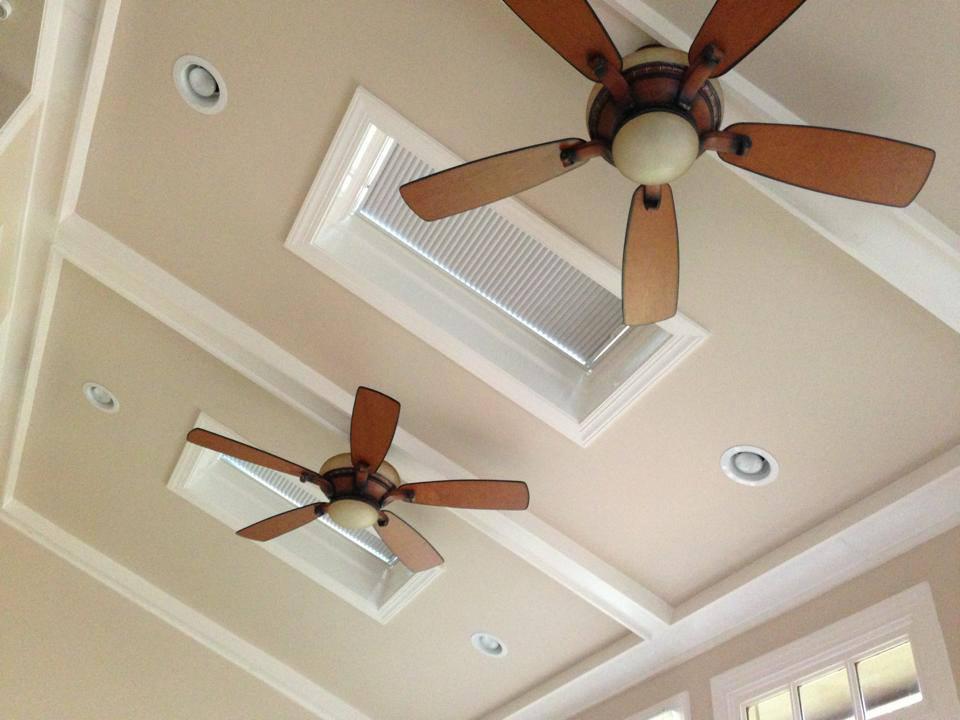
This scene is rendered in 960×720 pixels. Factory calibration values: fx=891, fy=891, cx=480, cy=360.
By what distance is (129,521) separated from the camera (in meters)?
4.90

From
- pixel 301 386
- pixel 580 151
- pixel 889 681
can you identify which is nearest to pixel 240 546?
pixel 301 386

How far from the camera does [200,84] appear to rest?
286 centimetres

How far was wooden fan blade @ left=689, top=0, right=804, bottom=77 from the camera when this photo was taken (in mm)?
1618

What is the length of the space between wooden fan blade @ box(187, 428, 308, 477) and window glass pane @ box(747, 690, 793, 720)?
191 cm

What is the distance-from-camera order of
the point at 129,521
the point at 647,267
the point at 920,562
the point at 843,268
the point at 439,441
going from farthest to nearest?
the point at 129,521 → the point at 439,441 → the point at 920,562 → the point at 843,268 → the point at 647,267

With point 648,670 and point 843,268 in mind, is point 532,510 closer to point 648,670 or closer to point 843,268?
point 648,670

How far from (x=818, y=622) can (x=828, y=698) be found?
10.6 inches

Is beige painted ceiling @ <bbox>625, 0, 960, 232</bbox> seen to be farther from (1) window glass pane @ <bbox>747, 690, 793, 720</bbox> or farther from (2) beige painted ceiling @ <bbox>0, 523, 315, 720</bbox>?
(2) beige painted ceiling @ <bbox>0, 523, 315, 720</bbox>

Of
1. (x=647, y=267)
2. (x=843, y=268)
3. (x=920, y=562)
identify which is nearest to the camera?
(x=647, y=267)

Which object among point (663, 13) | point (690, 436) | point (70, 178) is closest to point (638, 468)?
point (690, 436)

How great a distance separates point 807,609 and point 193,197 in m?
2.68

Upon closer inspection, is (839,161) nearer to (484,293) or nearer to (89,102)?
(484,293)

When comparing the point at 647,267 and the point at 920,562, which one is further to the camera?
the point at 920,562

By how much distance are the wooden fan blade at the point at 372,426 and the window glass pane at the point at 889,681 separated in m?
1.77
